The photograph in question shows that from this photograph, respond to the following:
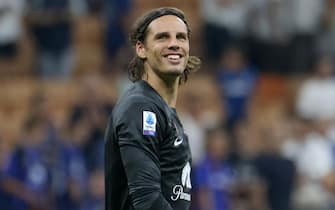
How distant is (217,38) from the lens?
13555 millimetres

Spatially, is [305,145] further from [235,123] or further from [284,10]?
[284,10]

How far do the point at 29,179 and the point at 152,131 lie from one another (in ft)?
19.3

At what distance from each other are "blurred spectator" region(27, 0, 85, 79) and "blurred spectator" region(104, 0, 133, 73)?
1.62 ft

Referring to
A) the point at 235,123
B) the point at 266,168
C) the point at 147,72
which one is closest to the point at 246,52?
the point at 235,123

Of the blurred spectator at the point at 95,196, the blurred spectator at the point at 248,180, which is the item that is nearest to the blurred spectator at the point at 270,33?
the blurred spectator at the point at 248,180

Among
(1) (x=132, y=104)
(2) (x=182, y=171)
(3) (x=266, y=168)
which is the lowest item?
(3) (x=266, y=168)

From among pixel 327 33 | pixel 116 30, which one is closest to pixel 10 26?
pixel 116 30

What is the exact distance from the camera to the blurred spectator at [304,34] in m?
13.9

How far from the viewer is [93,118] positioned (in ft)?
35.5

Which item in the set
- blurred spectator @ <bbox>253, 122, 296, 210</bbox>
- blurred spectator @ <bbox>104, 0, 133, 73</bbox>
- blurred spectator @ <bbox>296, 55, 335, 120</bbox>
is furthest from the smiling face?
blurred spectator @ <bbox>104, 0, 133, 73</bbox>

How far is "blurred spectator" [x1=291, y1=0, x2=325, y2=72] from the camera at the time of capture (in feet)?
45.6

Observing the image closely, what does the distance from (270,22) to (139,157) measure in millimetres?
10096

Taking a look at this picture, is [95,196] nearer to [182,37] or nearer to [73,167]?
[73,167]

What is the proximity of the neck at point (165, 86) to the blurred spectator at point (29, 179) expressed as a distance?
5475mm
